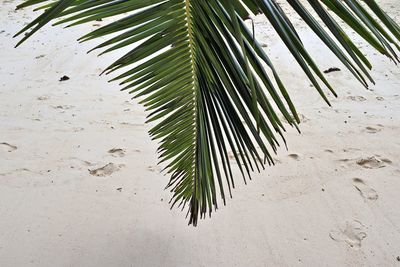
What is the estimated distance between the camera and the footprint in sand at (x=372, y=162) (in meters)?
1.82

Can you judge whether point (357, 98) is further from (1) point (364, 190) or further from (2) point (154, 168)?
(2) point (154, 168)

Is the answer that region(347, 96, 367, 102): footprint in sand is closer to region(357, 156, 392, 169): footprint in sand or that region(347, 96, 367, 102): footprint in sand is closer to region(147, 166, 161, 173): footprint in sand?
region(357, 156, 392, 169): footprint in sand

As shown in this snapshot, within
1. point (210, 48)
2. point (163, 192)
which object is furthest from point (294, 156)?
point (210, 48)

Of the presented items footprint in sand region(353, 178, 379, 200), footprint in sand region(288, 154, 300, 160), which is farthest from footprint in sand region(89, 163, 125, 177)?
footprint in sand region(353, 178, 379, 200)

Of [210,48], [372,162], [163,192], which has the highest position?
[210,48]

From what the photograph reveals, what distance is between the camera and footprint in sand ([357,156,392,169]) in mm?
1818

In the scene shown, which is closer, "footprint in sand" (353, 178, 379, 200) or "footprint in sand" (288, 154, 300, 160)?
"footprint in sand" (353, 178, 379, 200)

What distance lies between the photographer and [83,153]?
189 cm

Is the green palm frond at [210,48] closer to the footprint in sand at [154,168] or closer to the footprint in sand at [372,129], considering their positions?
the footprint in sand at [154,168]

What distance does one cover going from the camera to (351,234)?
4.70 ft

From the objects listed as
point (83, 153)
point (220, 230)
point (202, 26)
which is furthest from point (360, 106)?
point (202, 26)

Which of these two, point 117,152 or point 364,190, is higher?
point 117,152

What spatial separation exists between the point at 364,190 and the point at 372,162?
0.83ft

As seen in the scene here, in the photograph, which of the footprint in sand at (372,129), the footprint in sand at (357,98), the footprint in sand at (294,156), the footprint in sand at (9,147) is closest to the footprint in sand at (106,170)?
the footprint in sand at (9,147)
